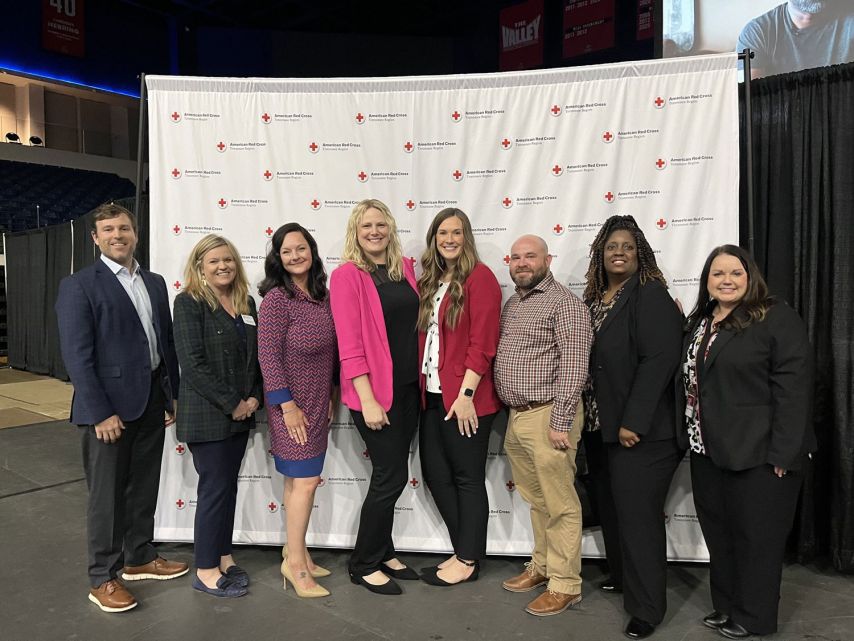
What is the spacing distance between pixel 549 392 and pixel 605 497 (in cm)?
53

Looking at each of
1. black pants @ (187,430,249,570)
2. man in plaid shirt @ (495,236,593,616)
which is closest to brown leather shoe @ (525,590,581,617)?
man in plaid shirt @ (495,236,593,616)

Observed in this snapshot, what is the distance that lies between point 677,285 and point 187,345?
2154 millimetres

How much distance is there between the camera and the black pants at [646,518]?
2227 mm

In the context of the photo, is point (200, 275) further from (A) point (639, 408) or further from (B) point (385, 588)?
(A) point (639, 408)

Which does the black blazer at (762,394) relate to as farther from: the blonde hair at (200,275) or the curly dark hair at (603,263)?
the blonde hair at (200,275)

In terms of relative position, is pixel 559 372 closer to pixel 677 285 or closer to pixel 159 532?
pixel 677 285

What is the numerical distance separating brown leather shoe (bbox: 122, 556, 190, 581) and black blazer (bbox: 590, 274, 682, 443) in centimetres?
198

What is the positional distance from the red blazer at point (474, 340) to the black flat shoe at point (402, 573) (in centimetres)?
80

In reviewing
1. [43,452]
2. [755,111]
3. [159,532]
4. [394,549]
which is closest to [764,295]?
[755,111]

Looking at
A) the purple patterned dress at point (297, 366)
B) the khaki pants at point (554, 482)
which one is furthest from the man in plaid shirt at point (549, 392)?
the purple patterned dress at point (297, 366)

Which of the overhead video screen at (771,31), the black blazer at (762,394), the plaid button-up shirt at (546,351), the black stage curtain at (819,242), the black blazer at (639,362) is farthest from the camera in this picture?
the overhead video screen at (771,31)

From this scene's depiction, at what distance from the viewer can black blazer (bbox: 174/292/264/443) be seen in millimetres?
2412

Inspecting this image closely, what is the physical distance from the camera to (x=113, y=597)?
2.45 m

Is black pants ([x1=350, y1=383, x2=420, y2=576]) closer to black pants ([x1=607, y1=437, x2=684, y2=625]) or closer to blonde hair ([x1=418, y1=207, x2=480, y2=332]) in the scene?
blonde hair ([x1=418, y1=207, x2=480, y2=332])
